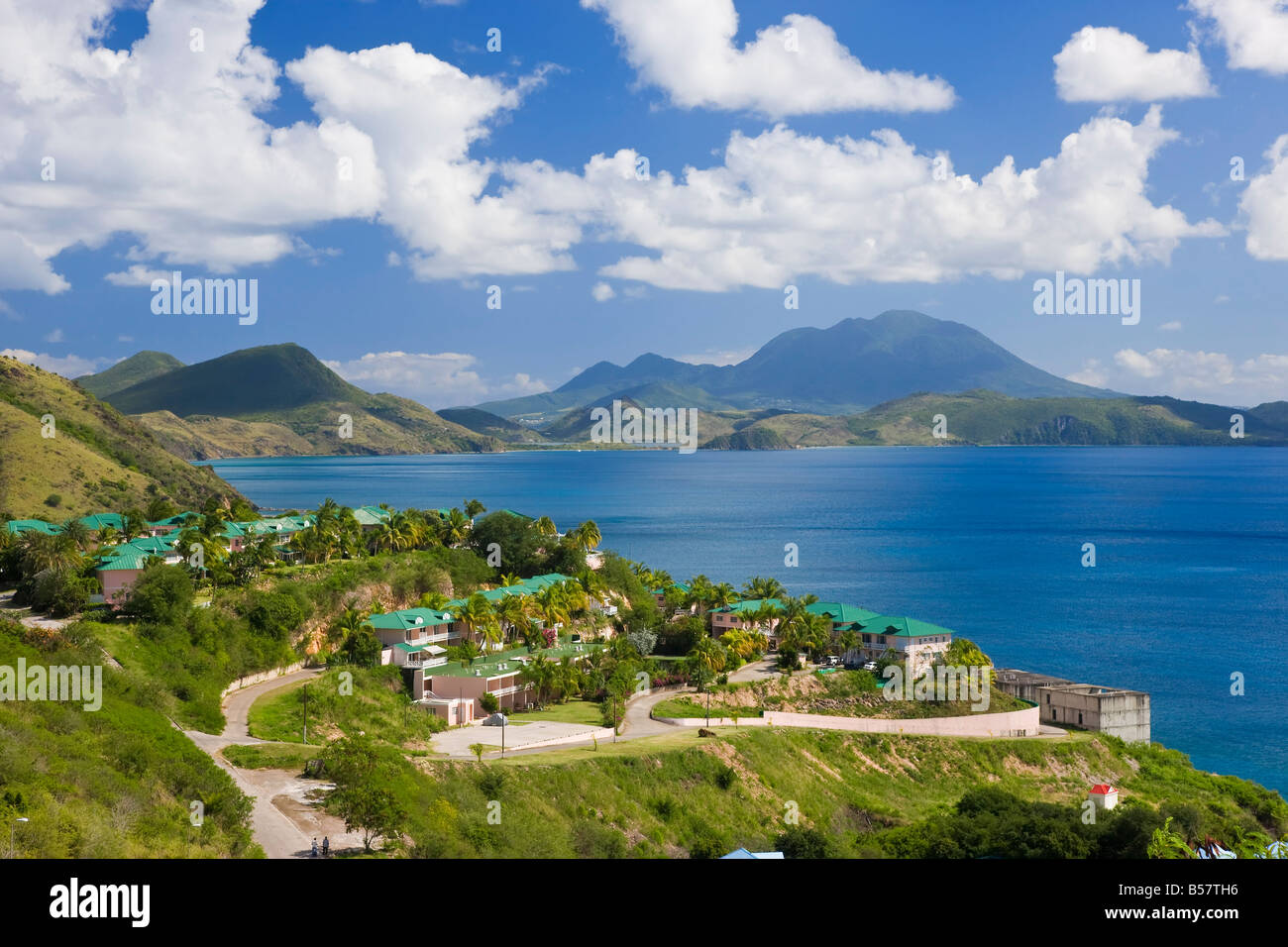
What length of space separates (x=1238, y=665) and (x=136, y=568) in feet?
216

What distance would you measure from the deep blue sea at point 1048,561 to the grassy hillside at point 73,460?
68.4 ft

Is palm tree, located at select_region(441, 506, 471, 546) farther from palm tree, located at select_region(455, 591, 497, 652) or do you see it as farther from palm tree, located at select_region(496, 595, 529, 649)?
palm tree, located at select_region(455, 591, 497, 652)

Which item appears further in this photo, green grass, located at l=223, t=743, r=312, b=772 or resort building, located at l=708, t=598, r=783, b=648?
resort building, located at l=708, t=598, r=783, b=648

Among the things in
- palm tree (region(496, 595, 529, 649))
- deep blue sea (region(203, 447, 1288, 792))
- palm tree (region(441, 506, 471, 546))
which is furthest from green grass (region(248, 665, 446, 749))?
deep blue sea (region(203, 447, 1288, 792))

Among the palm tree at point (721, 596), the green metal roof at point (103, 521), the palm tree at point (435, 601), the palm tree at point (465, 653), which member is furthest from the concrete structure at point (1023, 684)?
the green metal roof at point (103, 521)

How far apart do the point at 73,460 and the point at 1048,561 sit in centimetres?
9728

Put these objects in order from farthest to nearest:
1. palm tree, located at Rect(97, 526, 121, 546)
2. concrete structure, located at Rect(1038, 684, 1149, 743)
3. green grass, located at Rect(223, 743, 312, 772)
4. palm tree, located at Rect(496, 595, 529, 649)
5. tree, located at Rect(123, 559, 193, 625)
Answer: palm tree, located at Rect(97, 526, 121, 546) → palm tree, located at Rect(496, 595, 529, 649) → concrete structure, located at Rect(1038, 684, 1149, 743) → tree, located at Rect(123, 559, 193, 625) → green grass, located at Rect(223, 743, 312, 772)

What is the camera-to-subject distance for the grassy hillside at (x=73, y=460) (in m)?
83.4

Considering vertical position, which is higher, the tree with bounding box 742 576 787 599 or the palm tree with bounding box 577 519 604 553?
the palm tree with bounding box 577 519 604 553

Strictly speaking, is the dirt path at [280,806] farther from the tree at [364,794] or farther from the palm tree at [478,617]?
the palm tree at [478,617]

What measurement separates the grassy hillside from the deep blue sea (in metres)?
20.8

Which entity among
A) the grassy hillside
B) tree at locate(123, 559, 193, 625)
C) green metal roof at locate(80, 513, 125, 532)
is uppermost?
the grassy hillside

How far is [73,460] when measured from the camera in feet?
302

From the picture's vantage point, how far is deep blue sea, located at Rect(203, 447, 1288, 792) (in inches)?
2302
